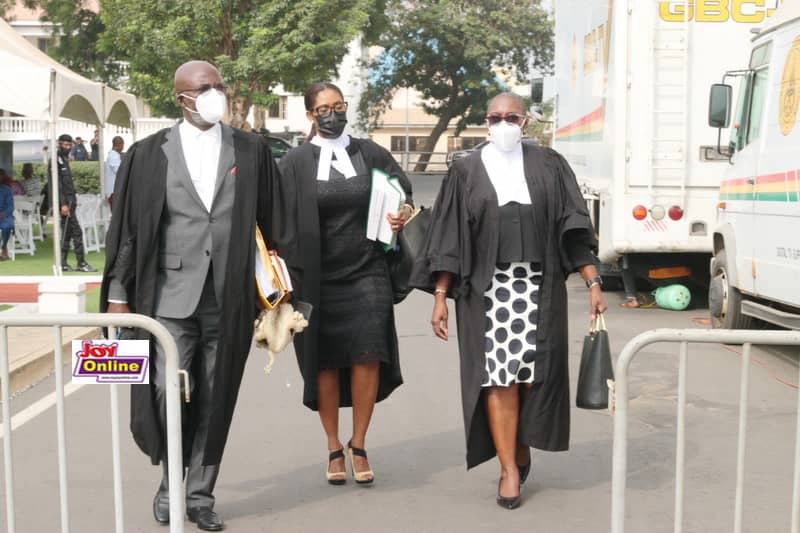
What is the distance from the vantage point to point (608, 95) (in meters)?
11.9

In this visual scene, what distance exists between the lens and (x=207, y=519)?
199 inches

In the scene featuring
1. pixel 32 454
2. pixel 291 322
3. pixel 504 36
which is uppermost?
pixel 504 36

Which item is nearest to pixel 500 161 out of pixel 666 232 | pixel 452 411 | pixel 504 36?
pixel 452 411

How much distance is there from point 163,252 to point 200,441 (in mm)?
809

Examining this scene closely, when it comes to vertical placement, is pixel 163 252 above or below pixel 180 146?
below

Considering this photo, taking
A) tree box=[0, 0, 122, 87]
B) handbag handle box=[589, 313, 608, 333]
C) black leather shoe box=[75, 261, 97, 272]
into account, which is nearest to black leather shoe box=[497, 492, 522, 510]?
handbag handle box=[589, 313, 608, 333]

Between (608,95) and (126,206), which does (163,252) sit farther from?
(608,95)

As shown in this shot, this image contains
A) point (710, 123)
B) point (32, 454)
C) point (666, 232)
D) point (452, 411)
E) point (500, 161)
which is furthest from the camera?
point (666, 232)

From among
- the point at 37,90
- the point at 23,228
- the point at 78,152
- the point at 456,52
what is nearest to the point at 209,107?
the point at 37,90

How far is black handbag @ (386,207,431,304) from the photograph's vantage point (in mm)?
5844

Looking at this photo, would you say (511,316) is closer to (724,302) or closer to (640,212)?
(724,302)

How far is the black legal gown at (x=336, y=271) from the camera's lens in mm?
5688

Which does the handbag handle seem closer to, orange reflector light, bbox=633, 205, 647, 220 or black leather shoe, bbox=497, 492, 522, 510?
black leather shoe, bbox=497, 492, 522, 510
